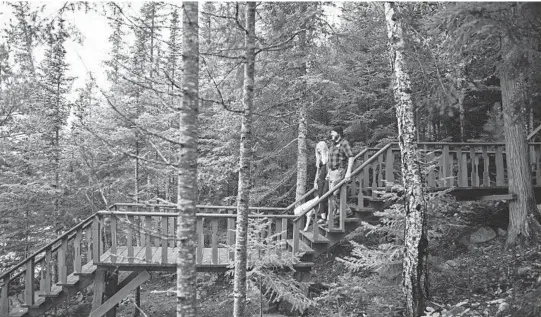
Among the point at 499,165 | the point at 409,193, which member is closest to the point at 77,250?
the point at 409,193

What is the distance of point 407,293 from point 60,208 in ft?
42.9

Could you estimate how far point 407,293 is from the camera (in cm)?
547

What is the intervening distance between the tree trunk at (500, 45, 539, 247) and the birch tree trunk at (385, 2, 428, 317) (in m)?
3.38

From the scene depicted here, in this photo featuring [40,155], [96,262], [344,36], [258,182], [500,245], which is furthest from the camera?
[40,155]

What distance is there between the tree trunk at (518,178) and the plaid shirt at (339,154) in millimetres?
3431

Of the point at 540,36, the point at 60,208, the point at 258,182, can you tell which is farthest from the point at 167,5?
the point at 60,208

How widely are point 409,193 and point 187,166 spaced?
146 inches

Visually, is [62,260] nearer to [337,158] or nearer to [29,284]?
[29,284]

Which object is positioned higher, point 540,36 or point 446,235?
point 540,36

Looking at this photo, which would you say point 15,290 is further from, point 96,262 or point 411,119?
point 411,119

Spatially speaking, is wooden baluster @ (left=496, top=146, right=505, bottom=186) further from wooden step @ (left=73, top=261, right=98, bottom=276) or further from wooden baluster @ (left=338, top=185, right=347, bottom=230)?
wooden step @ (left=73, top=261, right=98, bottom=276)

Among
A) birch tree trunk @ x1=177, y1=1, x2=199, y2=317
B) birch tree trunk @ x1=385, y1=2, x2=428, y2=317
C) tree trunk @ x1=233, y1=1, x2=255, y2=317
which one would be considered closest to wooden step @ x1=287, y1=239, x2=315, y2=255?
birch tree trunk @ x1=385, y1=2, x2=428, y2=317

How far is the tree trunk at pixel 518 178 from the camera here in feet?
25.6

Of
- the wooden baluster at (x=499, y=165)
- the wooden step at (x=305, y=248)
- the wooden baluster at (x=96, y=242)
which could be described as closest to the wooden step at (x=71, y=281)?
the wooden baluster at (x=96, y=242)
